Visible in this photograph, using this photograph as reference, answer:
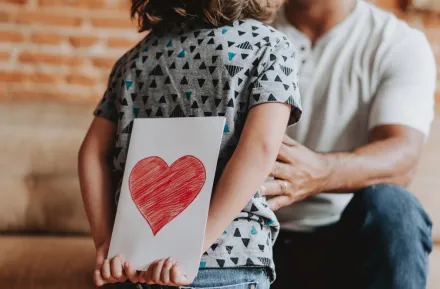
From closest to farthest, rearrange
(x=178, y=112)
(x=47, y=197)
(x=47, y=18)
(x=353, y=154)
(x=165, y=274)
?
(x=165, y=274), (x=178, y=112), (x=353, y=154), (x=47, y=197), (x=47, y=18)

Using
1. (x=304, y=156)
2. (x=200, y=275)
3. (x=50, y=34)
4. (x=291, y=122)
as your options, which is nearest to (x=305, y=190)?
(x=304, y=156)

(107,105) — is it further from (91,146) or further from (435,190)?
(435,190)

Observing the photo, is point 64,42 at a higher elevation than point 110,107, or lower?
lower

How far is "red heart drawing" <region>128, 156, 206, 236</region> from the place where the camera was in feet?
2.44

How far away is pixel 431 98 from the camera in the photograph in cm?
125

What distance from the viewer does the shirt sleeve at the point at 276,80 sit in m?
0.77

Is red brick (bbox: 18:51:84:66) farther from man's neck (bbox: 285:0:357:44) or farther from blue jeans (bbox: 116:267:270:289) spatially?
blue jeans (bbox: 116:267:270:289)

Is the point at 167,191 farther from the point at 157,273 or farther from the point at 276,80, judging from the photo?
the point at 276,80

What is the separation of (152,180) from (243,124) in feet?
0.50

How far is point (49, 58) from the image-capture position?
1896 millimetres

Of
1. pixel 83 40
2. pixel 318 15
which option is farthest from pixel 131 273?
pixel 83 40

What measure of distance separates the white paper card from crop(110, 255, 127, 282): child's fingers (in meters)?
0.01

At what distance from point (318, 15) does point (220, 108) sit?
657mm

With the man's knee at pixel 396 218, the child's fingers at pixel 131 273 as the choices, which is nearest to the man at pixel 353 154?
the man's knee at pixel 396 218
